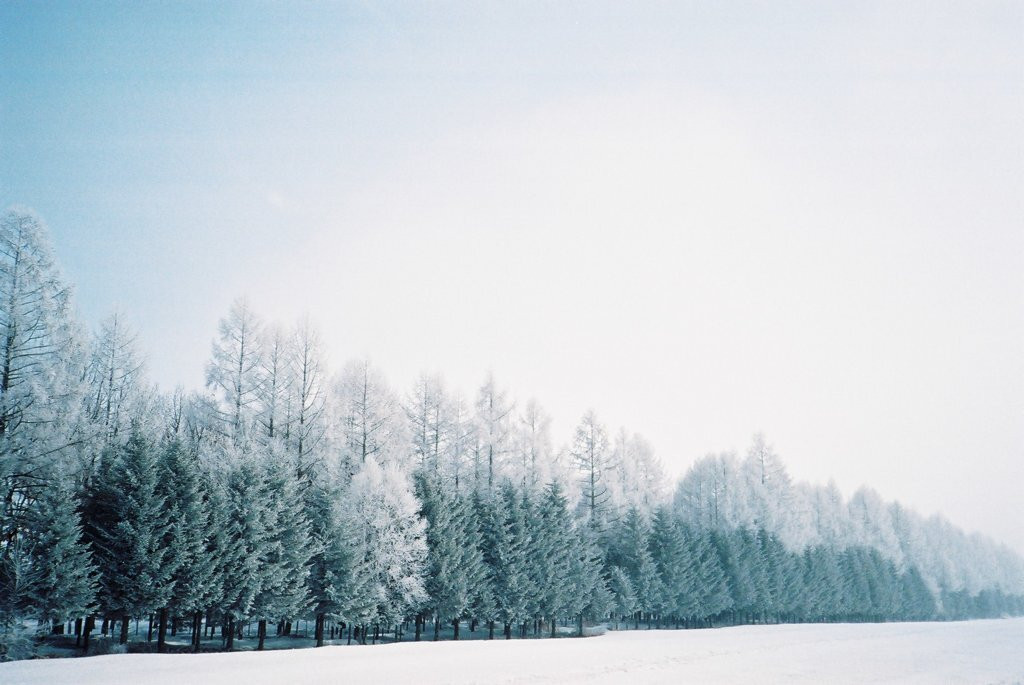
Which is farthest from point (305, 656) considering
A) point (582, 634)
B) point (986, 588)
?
point (986, 588)

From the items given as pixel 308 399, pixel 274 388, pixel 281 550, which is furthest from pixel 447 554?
pixel 274 388

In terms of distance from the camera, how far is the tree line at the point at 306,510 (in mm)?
28547

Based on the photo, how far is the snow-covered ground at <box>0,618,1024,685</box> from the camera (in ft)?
67.6

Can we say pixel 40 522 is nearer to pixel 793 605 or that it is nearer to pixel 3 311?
pixel 3 311

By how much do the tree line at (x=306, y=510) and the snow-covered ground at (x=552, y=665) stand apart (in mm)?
5483

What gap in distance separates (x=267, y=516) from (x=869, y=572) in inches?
3328

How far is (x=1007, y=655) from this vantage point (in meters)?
34.6

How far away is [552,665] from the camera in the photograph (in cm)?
2452

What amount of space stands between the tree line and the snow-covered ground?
5483 millimetres

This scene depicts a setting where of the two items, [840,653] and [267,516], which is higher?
[267,516]

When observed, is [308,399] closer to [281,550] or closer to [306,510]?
[306,510]

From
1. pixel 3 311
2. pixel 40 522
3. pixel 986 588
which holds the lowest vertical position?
pixel 986 588

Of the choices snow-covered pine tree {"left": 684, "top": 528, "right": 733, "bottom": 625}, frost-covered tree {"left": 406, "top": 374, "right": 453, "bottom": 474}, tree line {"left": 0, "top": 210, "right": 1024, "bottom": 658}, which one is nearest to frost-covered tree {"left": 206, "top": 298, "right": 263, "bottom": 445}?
tree line {"left": 0, "top": 210, "right": 1024, "bottom": 658}

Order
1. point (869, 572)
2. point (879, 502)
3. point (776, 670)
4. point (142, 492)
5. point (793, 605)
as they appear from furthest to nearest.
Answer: point (879, 502) < point (869, 572) < point (793, 605) < point (142, 492) < point (776, 670)
